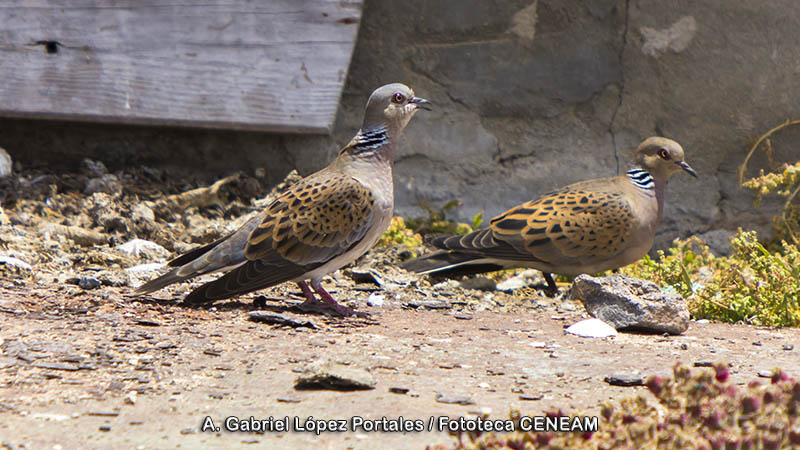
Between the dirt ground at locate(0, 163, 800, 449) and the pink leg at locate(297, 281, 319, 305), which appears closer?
the dirt ground at locate(0, 163, 800, 449)

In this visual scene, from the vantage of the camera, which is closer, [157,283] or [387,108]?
[157,283]

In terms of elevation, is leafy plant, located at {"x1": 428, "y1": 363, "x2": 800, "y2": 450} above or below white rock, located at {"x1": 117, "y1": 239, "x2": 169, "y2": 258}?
below

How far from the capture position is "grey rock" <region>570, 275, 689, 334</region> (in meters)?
3.81

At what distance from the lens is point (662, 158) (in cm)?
521

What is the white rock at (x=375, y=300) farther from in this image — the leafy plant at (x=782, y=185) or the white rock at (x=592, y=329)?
the leafy plant at (x=782, y=185)

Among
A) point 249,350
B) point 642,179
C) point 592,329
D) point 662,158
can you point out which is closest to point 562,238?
point 642,179

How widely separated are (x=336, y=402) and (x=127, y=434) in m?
0.63

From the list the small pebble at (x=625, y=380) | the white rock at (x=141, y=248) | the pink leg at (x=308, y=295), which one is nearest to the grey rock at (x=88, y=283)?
the white rock at (x=141, y=248)

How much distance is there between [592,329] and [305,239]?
138cm

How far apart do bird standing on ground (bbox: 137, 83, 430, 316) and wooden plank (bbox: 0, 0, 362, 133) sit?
4.70ft

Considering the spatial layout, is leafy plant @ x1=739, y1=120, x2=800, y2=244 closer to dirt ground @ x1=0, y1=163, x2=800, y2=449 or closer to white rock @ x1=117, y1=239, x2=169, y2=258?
dirt ground @ x1=0, y1=163, x2=800, y2=449

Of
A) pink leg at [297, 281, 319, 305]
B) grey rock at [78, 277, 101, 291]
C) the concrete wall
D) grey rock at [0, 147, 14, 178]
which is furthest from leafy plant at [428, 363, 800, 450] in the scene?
grey rock at [0, 147, 14, 178]

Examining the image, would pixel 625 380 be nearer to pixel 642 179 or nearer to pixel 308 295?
pixel 308 295

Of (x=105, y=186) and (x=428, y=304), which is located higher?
(x=105, y=186)
